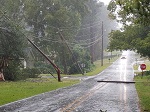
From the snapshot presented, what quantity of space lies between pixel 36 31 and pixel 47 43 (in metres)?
3.31

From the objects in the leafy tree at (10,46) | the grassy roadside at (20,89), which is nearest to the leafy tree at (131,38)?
the grassy roadside at (20,89)

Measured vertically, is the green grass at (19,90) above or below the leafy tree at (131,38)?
below

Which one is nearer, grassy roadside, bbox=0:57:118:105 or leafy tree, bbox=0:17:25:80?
grassy roadside, bbox=0:57:118:105

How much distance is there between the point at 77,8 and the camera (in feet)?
176

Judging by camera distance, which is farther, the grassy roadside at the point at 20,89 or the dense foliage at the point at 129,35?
the dense foliage at the point at 129,35

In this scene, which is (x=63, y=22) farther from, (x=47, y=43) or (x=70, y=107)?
(x=70, y=107)

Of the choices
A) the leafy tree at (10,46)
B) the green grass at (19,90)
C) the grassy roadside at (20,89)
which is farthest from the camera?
the leafy tree at (10,46)

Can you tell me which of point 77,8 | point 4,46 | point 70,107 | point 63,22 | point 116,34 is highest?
point 77,8

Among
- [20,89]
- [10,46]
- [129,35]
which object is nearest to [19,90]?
[20,89]

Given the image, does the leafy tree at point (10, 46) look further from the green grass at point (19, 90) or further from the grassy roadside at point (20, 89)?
the green grass at point (19, 90)

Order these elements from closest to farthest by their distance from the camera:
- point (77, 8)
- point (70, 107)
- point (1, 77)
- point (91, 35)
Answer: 1. point (70, 107)
2. point (1, 77)
3. point (77, 8)
4. point (91, 35)

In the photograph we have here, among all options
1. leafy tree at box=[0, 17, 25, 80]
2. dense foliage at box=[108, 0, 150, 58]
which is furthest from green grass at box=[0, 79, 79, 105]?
dense foliage at box=[108, 0, 150, 58]

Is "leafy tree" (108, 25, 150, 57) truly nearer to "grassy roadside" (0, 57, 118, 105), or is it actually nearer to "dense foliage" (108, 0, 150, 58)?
"dense foliage" (108, 0, 150, 58)

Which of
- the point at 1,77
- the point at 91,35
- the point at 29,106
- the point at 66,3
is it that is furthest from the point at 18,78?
the point at 91,35
